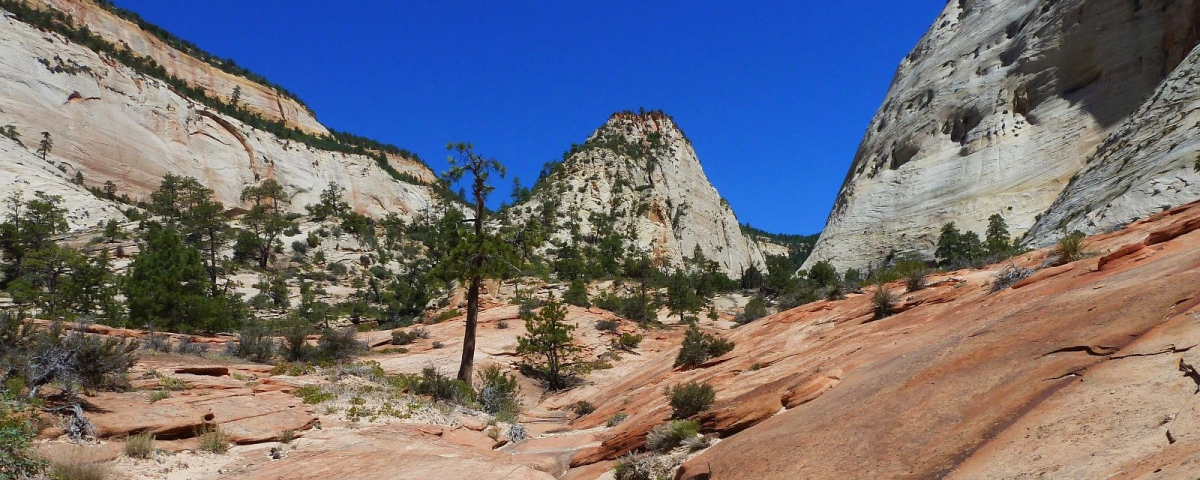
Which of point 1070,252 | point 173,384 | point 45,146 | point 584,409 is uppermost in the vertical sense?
point 45,146

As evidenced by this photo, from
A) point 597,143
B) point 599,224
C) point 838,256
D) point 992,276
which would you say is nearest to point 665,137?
point 597,143

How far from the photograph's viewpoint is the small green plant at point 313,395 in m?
10.5

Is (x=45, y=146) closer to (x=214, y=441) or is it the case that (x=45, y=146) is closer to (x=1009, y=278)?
(x=214, y=441)

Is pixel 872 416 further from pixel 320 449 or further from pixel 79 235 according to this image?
pixel 79 235

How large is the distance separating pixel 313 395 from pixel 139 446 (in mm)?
3863

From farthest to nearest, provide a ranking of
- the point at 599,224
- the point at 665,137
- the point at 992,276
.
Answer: the point at 665,137, the point at 599,224, the point at 992,276

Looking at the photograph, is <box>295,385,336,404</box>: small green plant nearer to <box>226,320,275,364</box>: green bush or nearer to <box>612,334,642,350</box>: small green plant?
<box>226,320,275,364</box>: green bush

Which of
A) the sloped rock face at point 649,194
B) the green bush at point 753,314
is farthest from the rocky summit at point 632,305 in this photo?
the green bush at point 753,314

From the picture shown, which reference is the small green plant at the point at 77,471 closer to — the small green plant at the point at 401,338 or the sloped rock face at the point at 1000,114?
the small green plant at the point at 401,338

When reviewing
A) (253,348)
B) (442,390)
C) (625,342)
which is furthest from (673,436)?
(625,342)

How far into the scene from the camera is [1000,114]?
37.7 m

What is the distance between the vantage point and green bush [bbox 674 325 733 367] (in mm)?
14180

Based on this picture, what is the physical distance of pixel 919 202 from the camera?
→ 39.1 meters

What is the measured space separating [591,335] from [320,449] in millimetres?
17660
